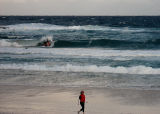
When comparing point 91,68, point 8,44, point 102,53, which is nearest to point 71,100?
point 91,68

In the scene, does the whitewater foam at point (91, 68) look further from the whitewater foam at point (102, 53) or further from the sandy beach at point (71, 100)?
the whitewater foam at point (102, 53)

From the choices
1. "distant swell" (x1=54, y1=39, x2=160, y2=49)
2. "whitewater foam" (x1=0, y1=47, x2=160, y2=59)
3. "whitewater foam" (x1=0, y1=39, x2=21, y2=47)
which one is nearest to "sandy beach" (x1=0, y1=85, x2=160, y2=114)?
"whitewater foam" (x1=0, y1=47, x2=160, y2=59)

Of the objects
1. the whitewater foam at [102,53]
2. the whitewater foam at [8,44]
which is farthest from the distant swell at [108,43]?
the whitewater foam at [102,53]

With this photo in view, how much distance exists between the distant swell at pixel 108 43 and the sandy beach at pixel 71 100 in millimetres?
19696

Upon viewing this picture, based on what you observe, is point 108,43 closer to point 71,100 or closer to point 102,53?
point 102,53

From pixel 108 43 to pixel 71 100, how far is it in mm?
23920

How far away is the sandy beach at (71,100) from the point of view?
436 inches

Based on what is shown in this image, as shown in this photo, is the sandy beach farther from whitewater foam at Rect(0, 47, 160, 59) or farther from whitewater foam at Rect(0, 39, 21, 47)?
whitewater foam at Rect(0, 39, 21, 47)

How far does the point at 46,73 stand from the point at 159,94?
25.0 feet

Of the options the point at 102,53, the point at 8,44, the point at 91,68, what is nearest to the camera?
the point at 91,68

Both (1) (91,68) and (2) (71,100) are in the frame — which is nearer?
(2) (71,100)

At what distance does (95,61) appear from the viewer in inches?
872

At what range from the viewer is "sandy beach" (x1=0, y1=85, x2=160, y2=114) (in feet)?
36.3

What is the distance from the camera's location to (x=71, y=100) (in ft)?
40.9
